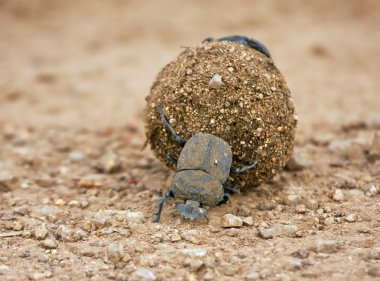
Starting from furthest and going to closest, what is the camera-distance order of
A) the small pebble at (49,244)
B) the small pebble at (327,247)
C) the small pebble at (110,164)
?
the small pebble at (110,164)
the small pebble at (49,244)
the small pebble at (327,247)

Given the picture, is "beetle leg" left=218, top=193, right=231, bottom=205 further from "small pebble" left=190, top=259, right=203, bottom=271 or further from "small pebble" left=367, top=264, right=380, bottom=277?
"small pebble" left=367, top=264, right=380, bottom=277

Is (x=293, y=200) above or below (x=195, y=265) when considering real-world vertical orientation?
above

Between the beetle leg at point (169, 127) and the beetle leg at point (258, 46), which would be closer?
the beetle leg at point (169, 127)

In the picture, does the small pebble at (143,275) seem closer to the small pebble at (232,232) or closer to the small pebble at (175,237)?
the small pebble at (175,237)

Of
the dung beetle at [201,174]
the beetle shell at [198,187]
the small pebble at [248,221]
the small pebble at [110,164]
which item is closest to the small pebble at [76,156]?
the small pebble at [110,164]

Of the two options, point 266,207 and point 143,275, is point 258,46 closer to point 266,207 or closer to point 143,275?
point 266,207

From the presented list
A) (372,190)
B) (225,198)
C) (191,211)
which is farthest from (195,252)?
(372,190)

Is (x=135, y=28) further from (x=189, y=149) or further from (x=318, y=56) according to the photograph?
(x=189, y=149)
